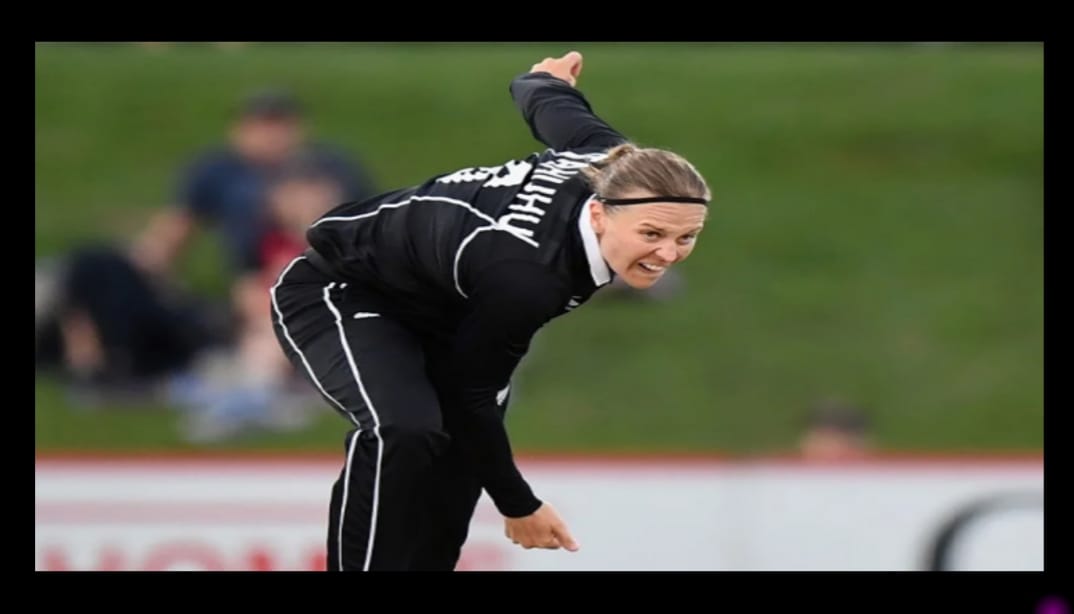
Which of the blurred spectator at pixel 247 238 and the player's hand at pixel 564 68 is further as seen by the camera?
the blurred spectator at pixel 247 238

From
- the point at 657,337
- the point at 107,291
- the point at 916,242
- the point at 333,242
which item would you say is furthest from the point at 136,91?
the point at 333,242

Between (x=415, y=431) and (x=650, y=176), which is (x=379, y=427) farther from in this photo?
(x=650, y=176)

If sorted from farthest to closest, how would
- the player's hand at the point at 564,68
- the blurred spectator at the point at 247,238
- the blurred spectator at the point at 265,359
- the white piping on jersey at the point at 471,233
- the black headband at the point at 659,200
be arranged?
the blurred spectator at the point at 247,238, the blurred spectator at the point at 265,359, the player's hand at the point at 564,68, the white piping on jersey at the point at 471,233, the black headband at the point at 659,200

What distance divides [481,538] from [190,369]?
2.36 m

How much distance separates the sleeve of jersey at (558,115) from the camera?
402cm

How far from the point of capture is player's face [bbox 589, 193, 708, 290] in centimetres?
363

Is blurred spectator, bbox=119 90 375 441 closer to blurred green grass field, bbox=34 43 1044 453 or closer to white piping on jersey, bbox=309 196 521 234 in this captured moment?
blurred green grass field, bbox=34 43 1044 453

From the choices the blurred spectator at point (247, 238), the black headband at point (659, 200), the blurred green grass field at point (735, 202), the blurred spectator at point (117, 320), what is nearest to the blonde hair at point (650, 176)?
the black headband at point (659, 200)

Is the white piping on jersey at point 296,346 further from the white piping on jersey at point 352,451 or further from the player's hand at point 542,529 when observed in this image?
the player's hand at point 542,529

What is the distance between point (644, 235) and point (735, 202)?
6.88m

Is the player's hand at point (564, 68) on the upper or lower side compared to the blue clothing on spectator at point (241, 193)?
lower

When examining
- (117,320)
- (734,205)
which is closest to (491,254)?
(117,320)

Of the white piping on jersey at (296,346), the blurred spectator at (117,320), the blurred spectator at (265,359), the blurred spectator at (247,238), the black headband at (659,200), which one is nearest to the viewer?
the black headband at (659,200)

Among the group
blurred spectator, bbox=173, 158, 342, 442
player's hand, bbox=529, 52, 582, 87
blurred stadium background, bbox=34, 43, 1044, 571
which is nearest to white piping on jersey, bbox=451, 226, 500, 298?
player's hand, bbox=529, 52, 582, 87
